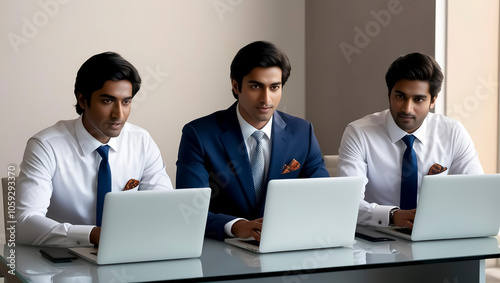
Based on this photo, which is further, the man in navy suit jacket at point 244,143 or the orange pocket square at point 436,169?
the orange pocket square at point 436,169

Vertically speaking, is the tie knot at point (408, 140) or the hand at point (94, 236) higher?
the tie knot at point (408, 140)

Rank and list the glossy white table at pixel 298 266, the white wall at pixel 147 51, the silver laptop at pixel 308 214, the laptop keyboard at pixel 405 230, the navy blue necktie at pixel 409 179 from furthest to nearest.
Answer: the white wall at pixel 147 51 → the navy blue necktie at pixel 409 179 → the laptop keyboard at pixel 405 230 → the silver laptop at pixel 308 214 → the glossy white table at pixel 298 266

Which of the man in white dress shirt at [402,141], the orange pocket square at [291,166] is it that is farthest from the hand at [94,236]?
the man in white dress shirt at [402,141]

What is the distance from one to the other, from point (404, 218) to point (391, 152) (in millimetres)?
569

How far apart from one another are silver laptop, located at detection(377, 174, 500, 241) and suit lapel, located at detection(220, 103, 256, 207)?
621mm

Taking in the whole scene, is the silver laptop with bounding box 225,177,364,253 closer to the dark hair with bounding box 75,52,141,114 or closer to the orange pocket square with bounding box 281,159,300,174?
the orange pocket square with bounding box 281,159,300,174

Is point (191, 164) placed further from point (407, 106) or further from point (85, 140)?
point (407, 106)

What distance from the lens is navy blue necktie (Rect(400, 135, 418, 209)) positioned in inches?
113

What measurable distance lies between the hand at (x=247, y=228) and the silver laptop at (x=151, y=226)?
267 millimetres

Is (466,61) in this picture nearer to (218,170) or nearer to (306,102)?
(306,102)

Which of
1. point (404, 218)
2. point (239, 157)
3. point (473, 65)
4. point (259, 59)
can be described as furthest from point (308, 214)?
point (473, 65)

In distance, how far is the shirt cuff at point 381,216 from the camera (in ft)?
8.36

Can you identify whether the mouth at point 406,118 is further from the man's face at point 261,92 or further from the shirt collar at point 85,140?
the shirt collar at point 85,140

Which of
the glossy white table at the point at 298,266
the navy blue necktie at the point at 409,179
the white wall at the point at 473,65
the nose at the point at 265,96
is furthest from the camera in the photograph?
the white wall at the point at 473,65
